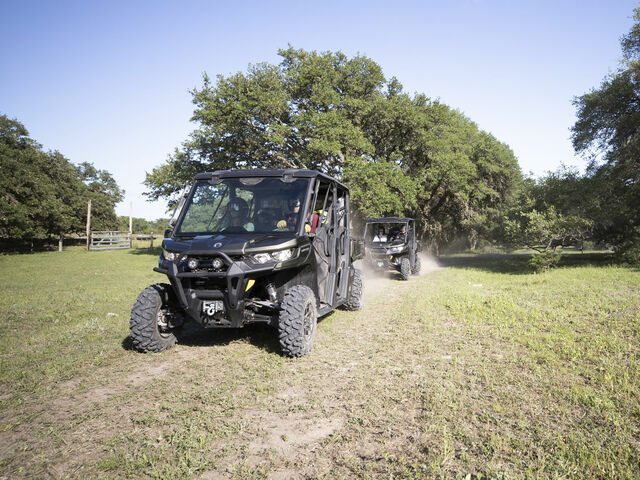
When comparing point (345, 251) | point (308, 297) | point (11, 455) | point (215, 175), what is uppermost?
point (215, 175)

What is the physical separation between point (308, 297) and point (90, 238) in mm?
38396

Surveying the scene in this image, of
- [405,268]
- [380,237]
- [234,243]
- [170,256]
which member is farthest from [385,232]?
[170,256]

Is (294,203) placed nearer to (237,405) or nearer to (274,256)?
(274,256)

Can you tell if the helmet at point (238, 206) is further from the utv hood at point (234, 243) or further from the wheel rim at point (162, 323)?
the wheel rim at point (162, 323)

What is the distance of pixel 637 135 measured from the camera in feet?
57.1

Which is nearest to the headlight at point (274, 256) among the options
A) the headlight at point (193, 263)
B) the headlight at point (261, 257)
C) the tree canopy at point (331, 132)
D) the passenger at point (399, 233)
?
the headlight at point (261, 257)

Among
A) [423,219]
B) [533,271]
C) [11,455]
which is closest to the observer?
[11,455]

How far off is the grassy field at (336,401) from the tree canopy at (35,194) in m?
25.6

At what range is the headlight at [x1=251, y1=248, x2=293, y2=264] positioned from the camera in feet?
15.8

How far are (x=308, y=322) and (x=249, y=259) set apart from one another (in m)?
→ 1.30

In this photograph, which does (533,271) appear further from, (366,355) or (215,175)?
(215,175)

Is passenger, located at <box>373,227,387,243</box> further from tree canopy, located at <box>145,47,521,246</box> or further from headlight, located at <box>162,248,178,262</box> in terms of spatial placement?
headlight, located at <box>162,248,178,262</box>

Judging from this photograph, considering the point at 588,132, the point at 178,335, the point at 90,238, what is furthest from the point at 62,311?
the point at 90,238

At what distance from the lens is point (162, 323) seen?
550 centimetres
